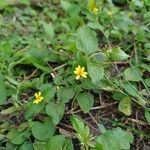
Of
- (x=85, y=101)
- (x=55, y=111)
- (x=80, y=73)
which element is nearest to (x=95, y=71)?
(x=80, y=73)

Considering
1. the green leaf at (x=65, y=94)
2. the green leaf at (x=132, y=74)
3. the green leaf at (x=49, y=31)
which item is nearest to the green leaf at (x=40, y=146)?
the green leaf at (x=65, y=94)

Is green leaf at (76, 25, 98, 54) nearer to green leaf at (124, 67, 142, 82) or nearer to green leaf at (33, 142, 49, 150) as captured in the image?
green leaf at (124, 67, 142, 82)

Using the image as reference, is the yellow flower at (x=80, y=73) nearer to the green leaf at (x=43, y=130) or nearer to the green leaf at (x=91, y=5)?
the green leaf at (x=43, y=130)

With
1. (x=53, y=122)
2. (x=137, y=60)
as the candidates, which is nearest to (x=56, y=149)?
(x=53, y=122)

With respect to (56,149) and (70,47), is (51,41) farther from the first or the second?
(56,149)

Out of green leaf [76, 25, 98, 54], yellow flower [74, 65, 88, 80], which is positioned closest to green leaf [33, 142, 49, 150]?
yellow flower [74, 65, 88, 80]

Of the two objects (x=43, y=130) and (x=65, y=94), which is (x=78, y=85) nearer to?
(x=65, y=94)
